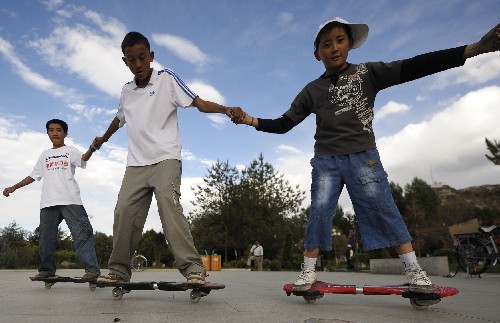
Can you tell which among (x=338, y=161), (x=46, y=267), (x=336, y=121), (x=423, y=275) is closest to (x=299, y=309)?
(x=423, y=275)

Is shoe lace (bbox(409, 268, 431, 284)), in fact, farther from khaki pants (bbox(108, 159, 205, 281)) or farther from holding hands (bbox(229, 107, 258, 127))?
holding hands (bbox(229, 107, 258, 127))

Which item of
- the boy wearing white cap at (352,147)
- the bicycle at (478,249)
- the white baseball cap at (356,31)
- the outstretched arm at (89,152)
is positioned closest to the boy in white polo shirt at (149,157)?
the boy wearing white cap at (352,147)

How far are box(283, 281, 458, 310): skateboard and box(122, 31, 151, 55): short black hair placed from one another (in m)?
2.44

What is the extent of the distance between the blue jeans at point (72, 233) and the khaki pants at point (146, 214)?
1.64 metres

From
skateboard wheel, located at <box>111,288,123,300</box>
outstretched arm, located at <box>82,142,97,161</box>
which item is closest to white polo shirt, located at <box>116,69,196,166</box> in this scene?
skateboard wheel, located at <box>111,288,123,300</box>

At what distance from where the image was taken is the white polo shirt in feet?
12.1

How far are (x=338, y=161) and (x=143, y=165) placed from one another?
1.67 metres

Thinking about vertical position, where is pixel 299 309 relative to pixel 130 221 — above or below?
below

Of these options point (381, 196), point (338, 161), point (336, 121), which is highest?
point (336, 121)

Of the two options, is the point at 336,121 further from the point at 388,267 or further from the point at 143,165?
the point at 388,267

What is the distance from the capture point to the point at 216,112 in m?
3.78

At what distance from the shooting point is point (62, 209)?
5266 mm

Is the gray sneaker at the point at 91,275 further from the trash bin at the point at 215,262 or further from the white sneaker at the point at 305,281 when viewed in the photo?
the trash bin at the point at 215,262

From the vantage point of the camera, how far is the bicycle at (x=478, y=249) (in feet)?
30.0
